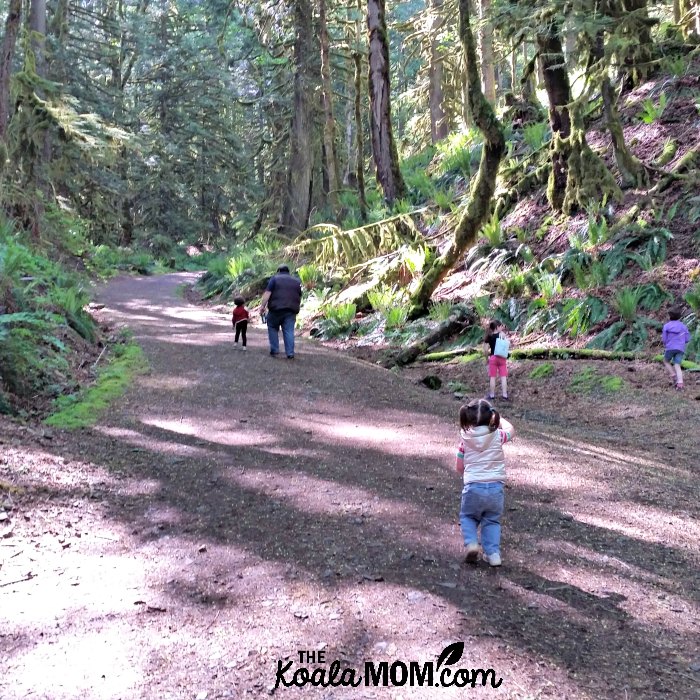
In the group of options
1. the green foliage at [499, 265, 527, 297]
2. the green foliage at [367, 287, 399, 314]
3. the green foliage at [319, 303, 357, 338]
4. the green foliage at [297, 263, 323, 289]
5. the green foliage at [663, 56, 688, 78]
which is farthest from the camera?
the green foliage at [297, 263, 323, 289]

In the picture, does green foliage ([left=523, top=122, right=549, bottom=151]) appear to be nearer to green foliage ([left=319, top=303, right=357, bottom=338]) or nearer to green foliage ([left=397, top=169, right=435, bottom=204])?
green foliage ([left=397, top=169, right=435, bottom=204])

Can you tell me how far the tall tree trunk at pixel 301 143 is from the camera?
23.0 meters

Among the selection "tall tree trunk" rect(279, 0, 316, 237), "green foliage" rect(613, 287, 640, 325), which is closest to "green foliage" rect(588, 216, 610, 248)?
"green foliage" rect(613, 287, 640, 325)

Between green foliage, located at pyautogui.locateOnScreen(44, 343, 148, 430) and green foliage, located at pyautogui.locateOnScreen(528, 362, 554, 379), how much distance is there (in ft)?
20.4

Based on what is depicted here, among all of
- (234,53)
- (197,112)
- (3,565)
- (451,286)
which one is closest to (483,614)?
(3,565)

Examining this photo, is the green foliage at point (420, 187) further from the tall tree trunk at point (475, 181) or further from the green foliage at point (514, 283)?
the green foliage at point (514, 283)

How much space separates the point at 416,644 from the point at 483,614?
1.77ft

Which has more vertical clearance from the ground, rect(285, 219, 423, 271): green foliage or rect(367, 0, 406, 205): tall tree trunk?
rect(367, 0, 406, 205): tall tree trunk

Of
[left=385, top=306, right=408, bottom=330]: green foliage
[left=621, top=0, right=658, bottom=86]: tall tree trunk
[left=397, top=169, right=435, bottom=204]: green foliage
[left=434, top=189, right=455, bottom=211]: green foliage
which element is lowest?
[left=385, top=306, right=408, bottom=330]: green foliage

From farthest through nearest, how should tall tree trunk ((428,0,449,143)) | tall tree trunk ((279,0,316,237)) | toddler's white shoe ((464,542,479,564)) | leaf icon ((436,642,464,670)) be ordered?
tall tree trunk ((428,0,449,143))
tall tree trunk ((279,0,316,237))
toddler's white shoe ((464,542,479,564))
leaf icon ((436,642,464,670))

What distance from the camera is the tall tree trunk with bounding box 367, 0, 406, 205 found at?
1850 centimetres

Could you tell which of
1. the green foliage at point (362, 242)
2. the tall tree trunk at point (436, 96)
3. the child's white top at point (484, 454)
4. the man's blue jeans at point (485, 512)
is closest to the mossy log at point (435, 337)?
the green foliage at point (362, 242)

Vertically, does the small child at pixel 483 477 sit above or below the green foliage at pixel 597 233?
below

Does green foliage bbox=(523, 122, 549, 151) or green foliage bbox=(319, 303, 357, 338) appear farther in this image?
green foliage bbox=(523, 122, 549, 151)
